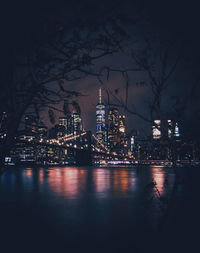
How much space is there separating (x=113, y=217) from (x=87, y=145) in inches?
2780

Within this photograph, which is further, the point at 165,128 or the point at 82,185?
the point at 82,185

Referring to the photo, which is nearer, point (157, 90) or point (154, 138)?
point (157, 90)

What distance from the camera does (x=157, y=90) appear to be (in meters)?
7.25

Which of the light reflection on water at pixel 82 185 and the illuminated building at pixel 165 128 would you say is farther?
the light reflection on water at pixel 82 185

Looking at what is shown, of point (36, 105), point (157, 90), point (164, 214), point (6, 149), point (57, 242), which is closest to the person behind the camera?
point (6, 149)

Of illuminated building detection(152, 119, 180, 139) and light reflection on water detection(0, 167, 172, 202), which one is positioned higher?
illuminated building detection(152, 119, 180, 139)

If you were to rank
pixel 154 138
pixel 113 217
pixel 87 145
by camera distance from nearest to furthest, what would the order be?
pixel 154 138
pixel 113 217
pixel 87 145

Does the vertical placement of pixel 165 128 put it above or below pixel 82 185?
above

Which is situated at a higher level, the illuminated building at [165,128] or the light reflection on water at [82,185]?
the illuminated building at [165,128]

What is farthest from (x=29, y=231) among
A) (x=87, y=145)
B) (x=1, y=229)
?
(x=87, y=145)

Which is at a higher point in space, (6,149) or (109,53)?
(109,53)

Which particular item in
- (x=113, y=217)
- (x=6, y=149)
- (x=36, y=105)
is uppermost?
(x=36, y=105)

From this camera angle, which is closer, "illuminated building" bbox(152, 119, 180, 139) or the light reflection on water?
"illuminated building" bbox(152, 119, 180, 139)

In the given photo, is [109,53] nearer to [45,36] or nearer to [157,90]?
[45,36]
